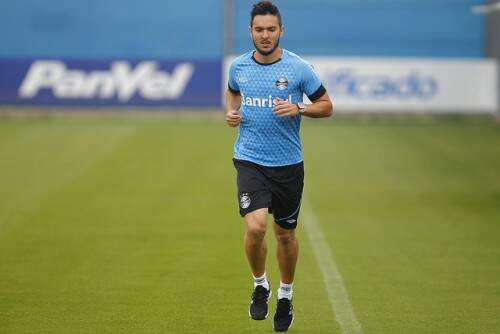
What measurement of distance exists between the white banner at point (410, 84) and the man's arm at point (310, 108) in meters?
21.4

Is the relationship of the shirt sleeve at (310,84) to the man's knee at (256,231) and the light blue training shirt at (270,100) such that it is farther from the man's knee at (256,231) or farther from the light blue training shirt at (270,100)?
the man's knee at (256,231)

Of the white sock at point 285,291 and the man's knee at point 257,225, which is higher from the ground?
the man's knee at point 257,225

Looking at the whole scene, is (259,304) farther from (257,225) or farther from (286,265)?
(257,225)

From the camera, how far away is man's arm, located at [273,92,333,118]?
816 centimetres

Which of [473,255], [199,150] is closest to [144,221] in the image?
[473,255]

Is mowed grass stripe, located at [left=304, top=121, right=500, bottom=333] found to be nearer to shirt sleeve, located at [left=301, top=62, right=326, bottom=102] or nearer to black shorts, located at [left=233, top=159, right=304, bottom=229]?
black shorts, located at [left=233, top=159, right=304, bottom=229]

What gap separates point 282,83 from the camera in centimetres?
833

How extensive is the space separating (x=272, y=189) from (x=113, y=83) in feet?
74.0

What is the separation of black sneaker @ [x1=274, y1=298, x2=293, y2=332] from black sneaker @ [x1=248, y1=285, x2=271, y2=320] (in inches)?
3.7

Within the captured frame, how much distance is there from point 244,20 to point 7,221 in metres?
19.0

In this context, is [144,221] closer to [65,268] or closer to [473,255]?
[65,268]

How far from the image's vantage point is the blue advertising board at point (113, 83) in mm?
30531

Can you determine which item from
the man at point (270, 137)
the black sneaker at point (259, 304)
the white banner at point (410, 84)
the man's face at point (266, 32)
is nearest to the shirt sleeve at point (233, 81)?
the man at point (270, 137)

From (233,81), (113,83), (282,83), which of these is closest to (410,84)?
(113,83)
